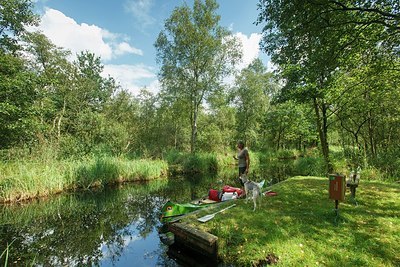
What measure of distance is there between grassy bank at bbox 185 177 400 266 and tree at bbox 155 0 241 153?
489 inches

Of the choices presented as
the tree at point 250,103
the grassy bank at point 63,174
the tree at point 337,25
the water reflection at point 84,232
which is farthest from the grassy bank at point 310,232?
the tree at point 250,103

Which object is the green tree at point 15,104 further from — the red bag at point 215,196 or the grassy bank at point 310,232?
the grassy bank at point 310,232

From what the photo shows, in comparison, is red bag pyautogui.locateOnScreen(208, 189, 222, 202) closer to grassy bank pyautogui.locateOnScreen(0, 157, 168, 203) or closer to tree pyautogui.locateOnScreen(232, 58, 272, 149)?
grassy bank pyautogui.locateOnScreen(0, 157, 168, 203)

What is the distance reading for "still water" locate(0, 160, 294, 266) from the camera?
4.43 m

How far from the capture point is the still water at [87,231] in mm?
4430

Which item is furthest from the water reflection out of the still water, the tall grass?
the tall grass

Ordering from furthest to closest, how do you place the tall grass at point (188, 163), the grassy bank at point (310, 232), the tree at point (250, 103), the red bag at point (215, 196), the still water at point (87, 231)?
1. the tree at point (250, 103)
2. the tall grass at point (188, 163)
3. the red bag at point (215, 196)
4. the still water at point (87, 231)
5. the grassy bank at point (310, 232)

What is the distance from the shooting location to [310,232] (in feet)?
12.3

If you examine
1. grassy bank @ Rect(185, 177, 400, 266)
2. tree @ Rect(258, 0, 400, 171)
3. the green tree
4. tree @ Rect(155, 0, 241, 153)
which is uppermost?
tree @ Rect(155, 0, 241, 153)

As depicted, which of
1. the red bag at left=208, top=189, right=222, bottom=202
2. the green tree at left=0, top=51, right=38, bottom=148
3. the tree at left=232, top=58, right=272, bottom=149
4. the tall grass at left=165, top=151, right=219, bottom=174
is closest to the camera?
the red bag at left=208, top=189, right=222, bottom=202

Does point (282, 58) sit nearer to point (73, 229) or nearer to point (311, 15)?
point (311, 15)

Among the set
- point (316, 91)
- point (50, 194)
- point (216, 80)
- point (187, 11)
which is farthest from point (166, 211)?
point (187, 11)

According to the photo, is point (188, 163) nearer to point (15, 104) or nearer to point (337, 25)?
point (15, 104)

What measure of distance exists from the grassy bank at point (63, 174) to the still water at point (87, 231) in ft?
1.69
